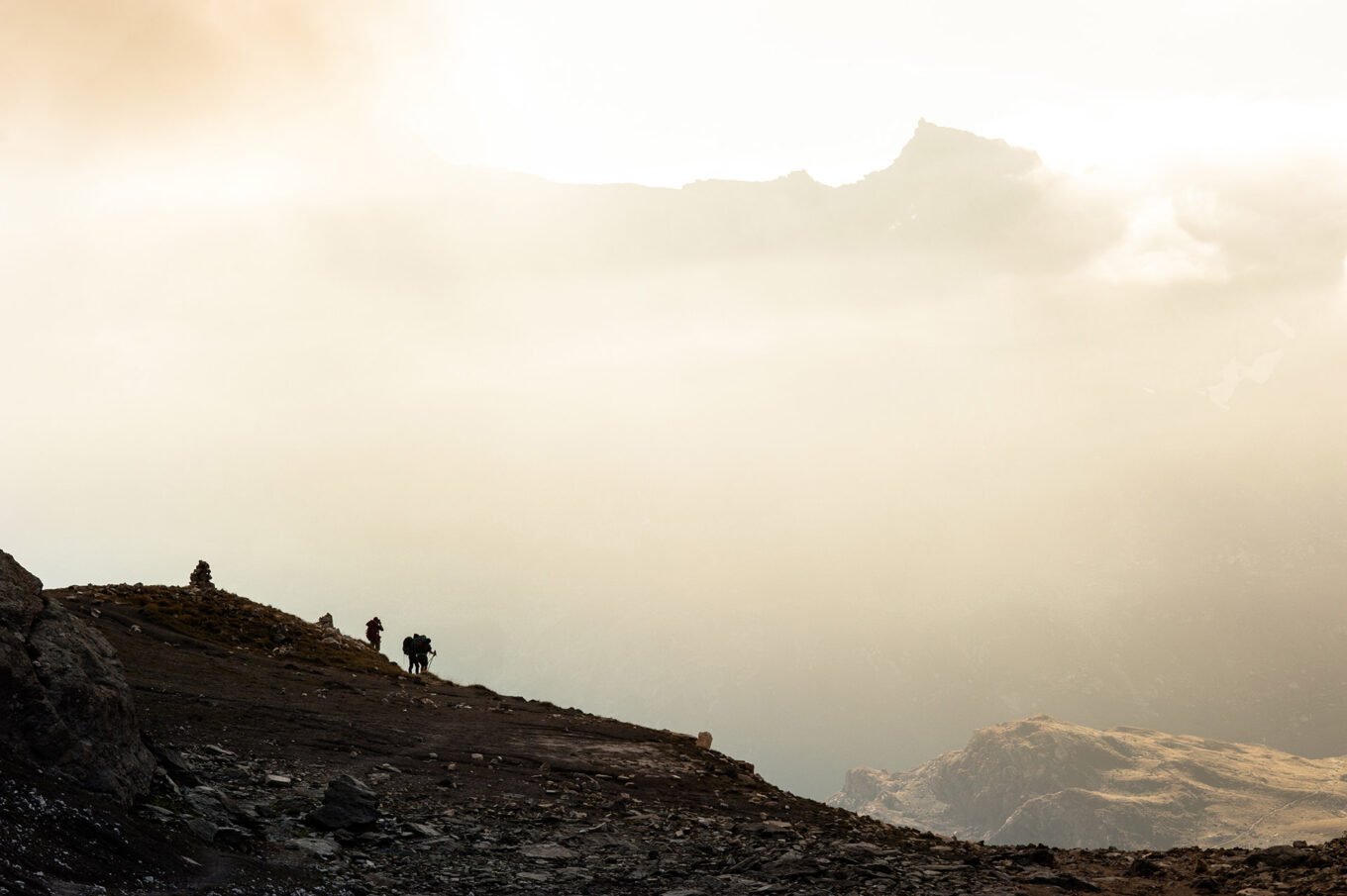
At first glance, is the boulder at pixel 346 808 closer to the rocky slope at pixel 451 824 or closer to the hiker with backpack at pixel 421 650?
the rocky slope at pixel 451 824

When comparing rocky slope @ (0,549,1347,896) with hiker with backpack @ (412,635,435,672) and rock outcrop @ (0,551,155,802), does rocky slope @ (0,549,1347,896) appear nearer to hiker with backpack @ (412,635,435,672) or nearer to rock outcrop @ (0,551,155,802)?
rock outcrop @ (0,551,155,802)

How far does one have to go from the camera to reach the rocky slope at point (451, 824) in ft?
66.9

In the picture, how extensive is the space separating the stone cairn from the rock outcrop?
46.0m

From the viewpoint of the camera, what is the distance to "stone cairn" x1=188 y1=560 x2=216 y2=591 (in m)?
69.7

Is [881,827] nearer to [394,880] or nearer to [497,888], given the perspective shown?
[497,888]

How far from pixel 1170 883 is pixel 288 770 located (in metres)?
26.8

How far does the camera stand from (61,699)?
22859 millimetres

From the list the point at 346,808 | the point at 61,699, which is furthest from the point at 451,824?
the point at 61,699

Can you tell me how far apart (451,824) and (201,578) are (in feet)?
161

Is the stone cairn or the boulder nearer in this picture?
the boulder

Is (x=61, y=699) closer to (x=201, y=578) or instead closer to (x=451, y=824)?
(x=451, y=824)

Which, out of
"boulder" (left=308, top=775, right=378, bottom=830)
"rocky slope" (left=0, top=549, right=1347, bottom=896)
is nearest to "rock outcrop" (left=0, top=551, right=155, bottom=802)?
"rocky slope" (left=0, top=549, right=1347, bottom=896)

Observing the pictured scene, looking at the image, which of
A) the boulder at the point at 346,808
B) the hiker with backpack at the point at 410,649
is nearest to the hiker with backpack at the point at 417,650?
the hiker with backpack at the point at 410,649

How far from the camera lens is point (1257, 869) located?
27.7 meters
